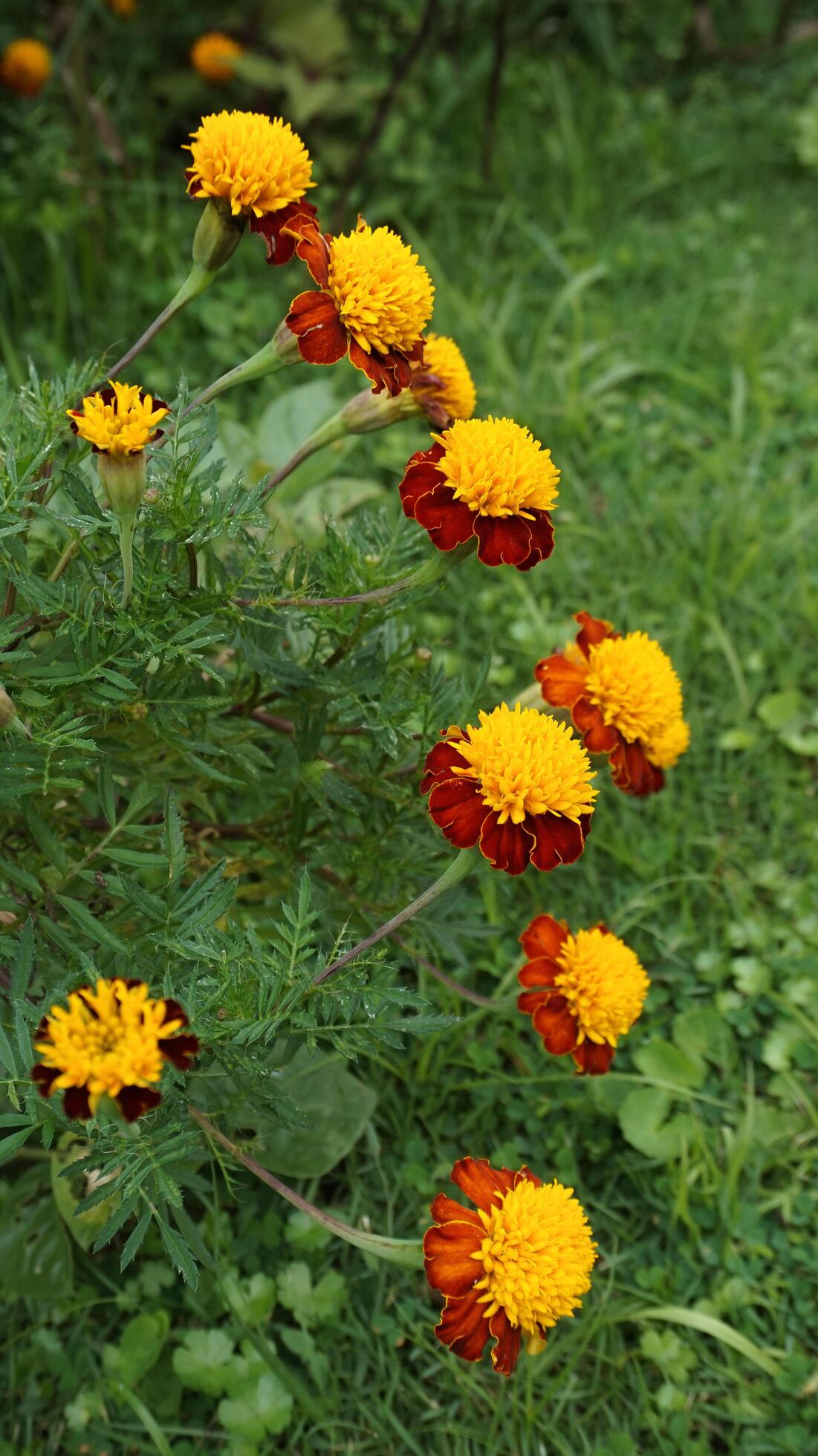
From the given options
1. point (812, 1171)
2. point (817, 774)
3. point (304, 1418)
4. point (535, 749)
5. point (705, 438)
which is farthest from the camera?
point (705, 438)

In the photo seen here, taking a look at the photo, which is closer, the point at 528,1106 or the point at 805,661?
the point at 528,1106

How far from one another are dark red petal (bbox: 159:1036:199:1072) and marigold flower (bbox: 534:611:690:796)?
49 cm

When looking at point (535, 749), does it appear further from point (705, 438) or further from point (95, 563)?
point (705, 438)

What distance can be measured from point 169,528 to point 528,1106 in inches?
34.7

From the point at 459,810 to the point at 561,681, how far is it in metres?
0.27

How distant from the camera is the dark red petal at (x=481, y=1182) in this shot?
40.6 inches

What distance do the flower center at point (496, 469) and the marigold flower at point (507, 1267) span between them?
547 mm

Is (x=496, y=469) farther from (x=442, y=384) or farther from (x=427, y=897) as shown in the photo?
(x=427, y=897)

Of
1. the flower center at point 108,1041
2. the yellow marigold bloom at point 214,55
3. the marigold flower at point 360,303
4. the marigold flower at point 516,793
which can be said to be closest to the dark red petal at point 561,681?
the marigold flower at point 516,793

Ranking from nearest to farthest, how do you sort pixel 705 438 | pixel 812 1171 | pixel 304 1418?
pixel 304 1418
pixel 812 1171
pixel 705 438

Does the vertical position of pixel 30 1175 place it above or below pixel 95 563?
below

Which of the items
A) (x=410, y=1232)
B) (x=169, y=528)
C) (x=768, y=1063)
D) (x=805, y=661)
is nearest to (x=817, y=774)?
(x=805, y=661)

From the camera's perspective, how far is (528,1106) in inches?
61.5

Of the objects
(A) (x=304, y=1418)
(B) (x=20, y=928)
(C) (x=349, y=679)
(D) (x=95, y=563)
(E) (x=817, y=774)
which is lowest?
(A) (x=304, y=1418)
